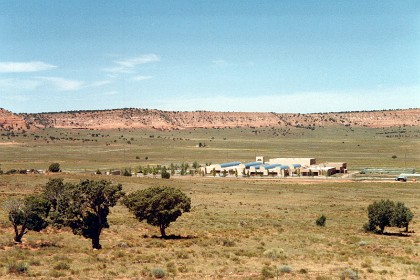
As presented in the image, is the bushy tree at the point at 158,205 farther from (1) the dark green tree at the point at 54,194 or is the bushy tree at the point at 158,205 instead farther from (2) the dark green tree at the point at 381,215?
(2) the dark green tree at the point at 381,215

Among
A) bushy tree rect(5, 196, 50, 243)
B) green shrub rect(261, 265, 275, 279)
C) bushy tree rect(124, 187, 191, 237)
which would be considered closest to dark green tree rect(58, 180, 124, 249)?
bushy tree rect(5, 196, 50, 243)

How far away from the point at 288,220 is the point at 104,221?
98.0 ft

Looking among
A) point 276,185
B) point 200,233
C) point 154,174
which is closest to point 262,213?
point 200,233

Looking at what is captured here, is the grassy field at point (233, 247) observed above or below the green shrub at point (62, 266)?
below

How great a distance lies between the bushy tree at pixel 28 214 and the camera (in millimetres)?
42875

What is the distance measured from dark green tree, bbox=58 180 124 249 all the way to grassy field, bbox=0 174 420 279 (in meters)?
2.01

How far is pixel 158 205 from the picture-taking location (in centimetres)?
4903

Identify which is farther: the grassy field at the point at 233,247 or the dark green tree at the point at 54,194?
the dark green tree at the point at 54,194

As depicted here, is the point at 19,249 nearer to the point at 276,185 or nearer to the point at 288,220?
the point at 288,220

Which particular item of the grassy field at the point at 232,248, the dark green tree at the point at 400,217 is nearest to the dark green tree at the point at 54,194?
the grassy field at the point at 232,248

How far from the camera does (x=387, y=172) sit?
504ft

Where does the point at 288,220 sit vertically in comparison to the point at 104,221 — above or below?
below

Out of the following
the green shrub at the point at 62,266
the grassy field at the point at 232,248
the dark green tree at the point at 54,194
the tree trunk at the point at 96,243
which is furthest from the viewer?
the dark green tree at the point at 54,194

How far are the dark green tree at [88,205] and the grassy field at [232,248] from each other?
2006 millimetres
